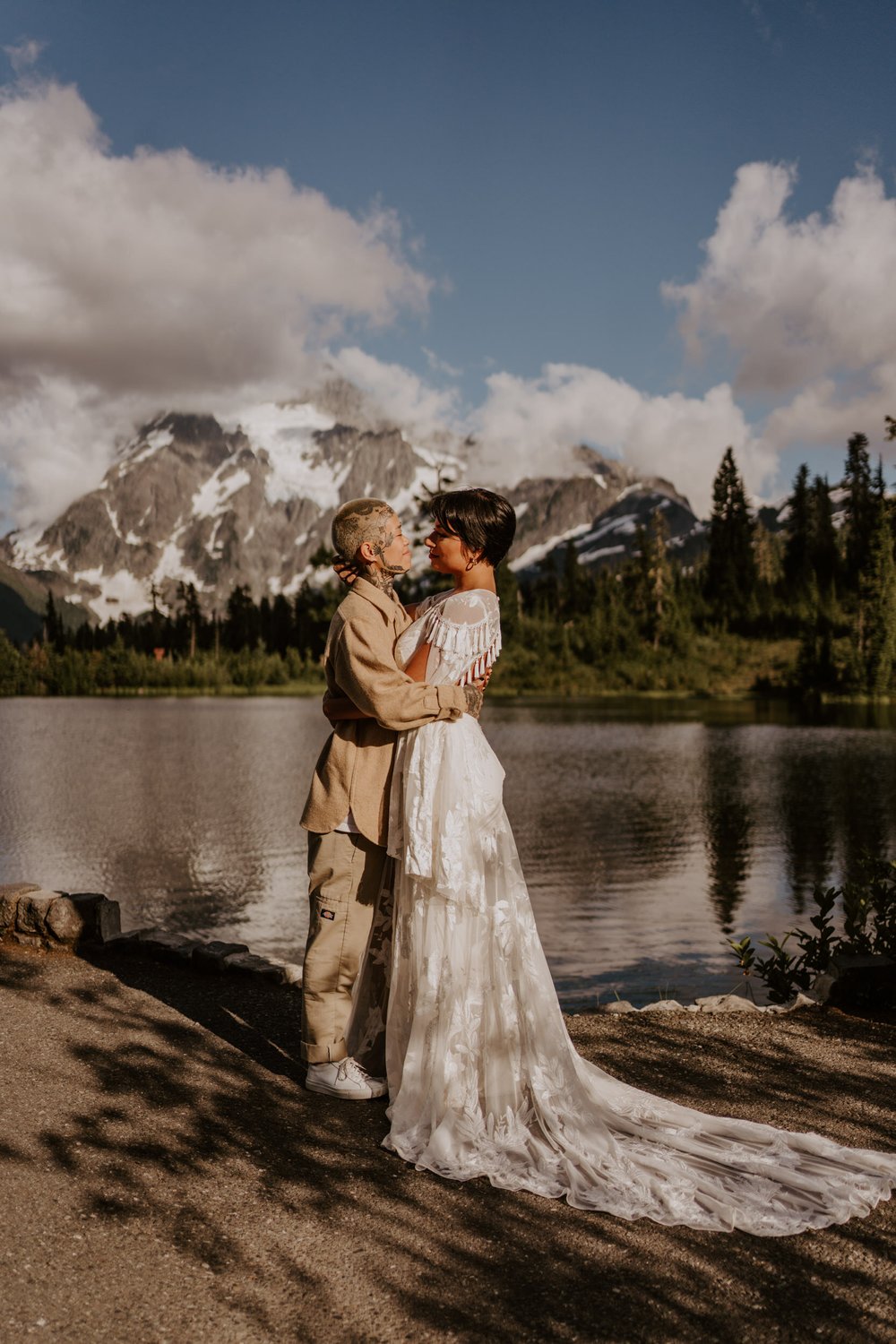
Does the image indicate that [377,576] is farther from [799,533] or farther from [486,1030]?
[799,533]

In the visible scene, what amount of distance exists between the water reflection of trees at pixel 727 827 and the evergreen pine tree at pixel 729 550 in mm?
54491

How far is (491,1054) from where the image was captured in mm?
4379

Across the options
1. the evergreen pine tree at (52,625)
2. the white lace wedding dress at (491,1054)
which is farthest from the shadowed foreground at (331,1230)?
the evergreen pine tree at (52,625)

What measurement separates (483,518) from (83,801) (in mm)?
19930

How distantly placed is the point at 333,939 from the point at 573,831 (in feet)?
46.2

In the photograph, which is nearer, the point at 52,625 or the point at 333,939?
the point at 333,939

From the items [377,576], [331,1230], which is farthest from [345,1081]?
[377,576]

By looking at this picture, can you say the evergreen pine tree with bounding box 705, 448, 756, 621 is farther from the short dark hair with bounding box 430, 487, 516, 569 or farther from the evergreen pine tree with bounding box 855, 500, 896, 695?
the short dark hair with bounding box 430, 487, 516, 569

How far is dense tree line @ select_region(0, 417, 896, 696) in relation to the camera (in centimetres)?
6397

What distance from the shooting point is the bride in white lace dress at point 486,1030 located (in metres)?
3.90

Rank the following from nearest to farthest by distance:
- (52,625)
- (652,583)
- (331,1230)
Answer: (331,1230) → (652,583) → (52,625)

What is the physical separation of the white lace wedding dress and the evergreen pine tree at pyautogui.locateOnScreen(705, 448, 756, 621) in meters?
80.4

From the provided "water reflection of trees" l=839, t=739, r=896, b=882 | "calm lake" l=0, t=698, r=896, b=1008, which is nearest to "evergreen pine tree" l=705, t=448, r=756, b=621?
"calm lake" l=0, t=698, r=896, b=1008

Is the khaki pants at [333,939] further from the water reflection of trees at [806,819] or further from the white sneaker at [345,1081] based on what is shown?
the water reflection of trees at [806,819]
